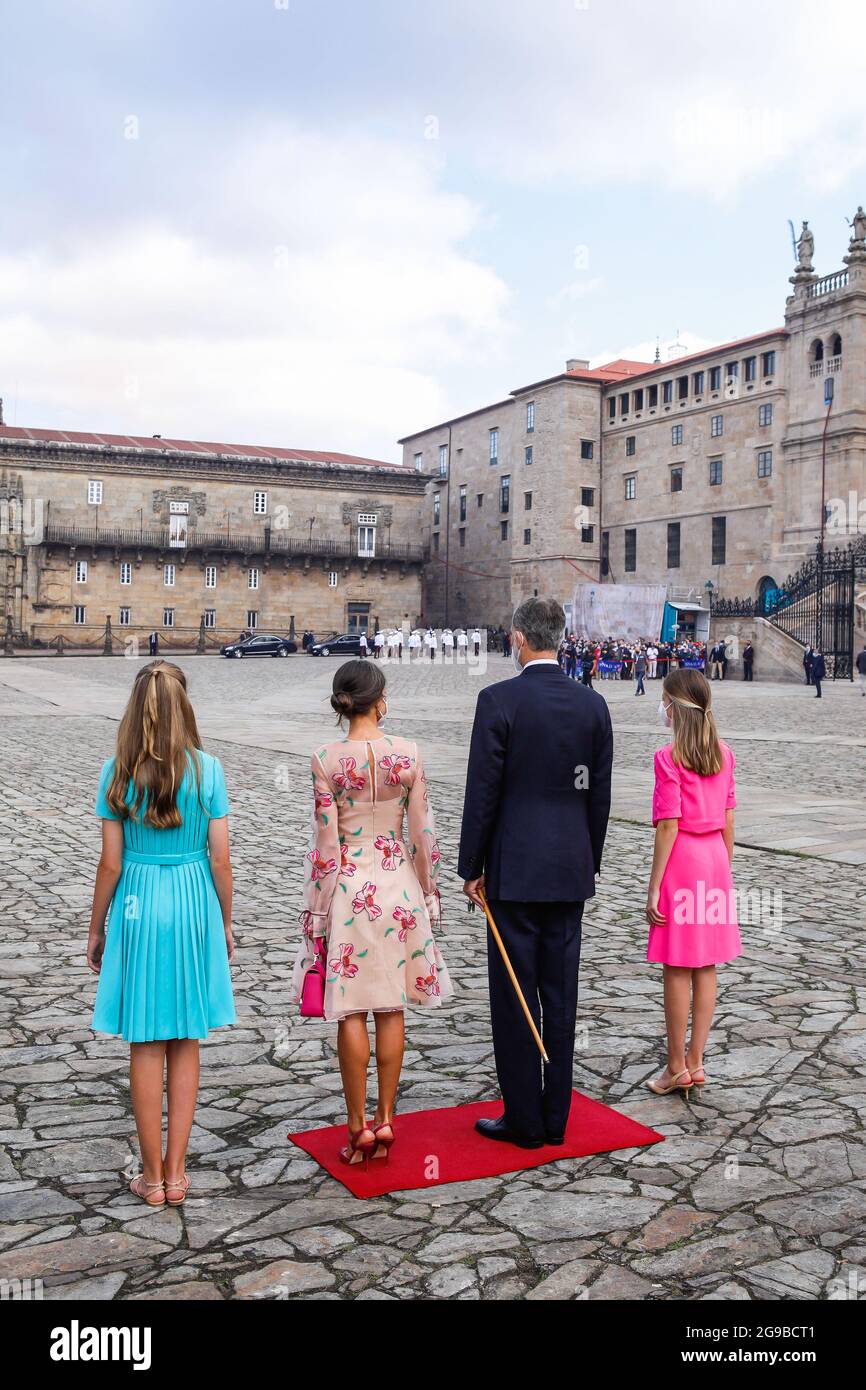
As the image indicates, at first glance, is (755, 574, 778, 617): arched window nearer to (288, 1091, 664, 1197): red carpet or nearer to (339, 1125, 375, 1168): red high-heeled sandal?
(288, 1091, 664, 1197): red carpet

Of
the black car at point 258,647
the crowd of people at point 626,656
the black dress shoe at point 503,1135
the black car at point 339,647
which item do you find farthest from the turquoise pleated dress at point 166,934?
the black car at point 339,647

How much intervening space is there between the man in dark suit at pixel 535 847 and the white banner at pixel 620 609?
42.1 m

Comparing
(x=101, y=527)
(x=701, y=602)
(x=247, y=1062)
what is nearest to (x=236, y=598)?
(x=101, y=527)

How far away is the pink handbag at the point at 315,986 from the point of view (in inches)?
150

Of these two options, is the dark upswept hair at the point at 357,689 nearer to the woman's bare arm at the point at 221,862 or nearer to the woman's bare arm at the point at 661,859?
the woman's bare arm at the point at 221,862

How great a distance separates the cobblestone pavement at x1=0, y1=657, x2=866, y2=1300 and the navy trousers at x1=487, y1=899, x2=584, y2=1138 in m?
0.22

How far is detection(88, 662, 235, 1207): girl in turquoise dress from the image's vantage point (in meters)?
3.48

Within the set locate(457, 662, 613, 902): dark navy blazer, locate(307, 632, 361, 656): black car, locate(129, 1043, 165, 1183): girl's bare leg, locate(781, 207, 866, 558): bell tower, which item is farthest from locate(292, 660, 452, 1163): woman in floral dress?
locate(307, 632, 361, 656): black car

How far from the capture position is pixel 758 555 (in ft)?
161

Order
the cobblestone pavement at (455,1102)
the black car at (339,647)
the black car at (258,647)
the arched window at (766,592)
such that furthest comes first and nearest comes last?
the black car at (339,647), the black car at (258,647), the arched window at (766,592), the cobblestone pavement at (455,1102)

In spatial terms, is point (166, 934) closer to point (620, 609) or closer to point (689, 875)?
point (689, 875)

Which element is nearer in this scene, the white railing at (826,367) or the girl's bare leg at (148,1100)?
the girl's bare leg at (148,1100)

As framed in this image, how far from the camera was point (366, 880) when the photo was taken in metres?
3.85
